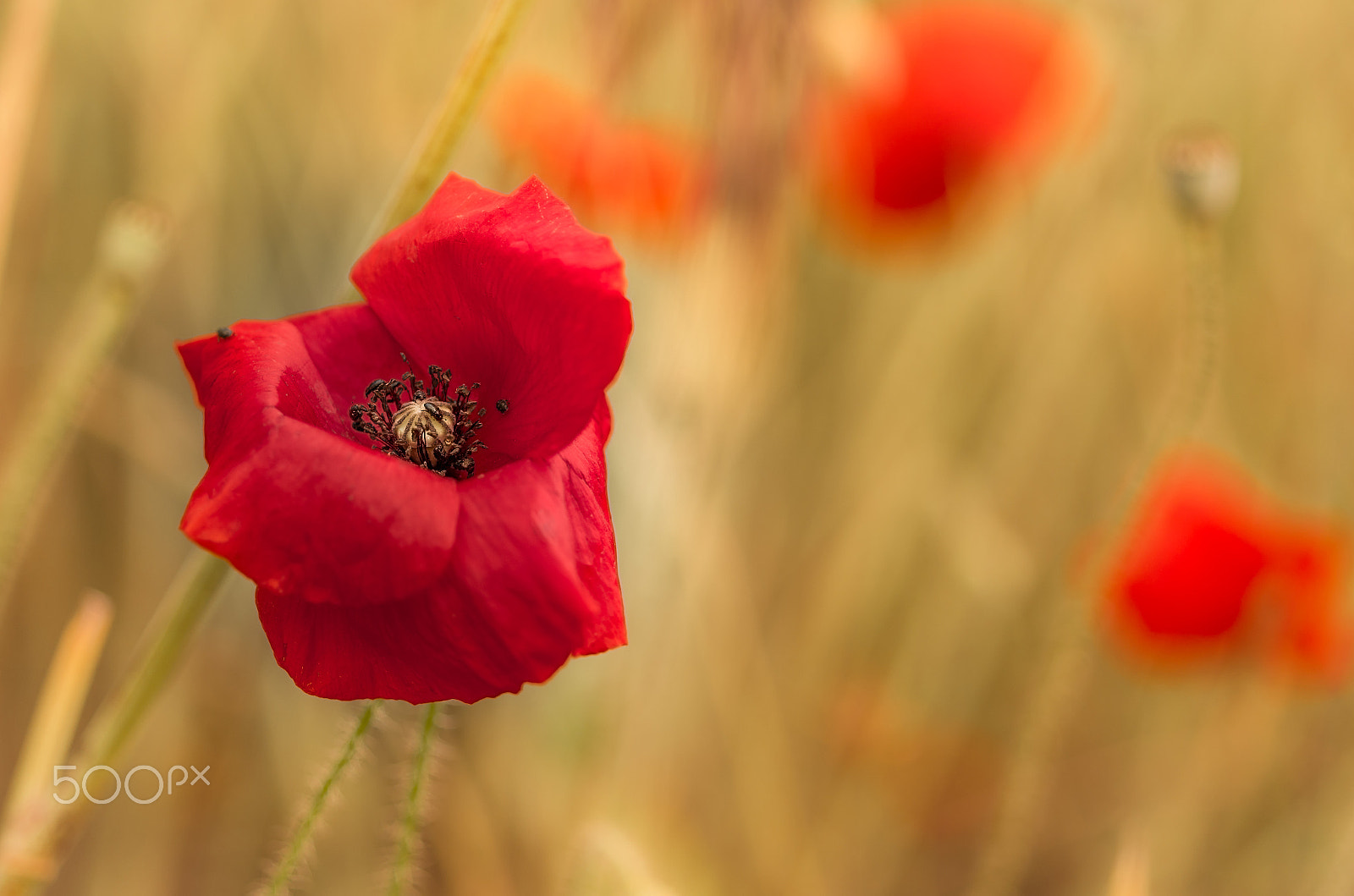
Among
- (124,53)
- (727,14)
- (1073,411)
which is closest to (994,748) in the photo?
(1073,411)

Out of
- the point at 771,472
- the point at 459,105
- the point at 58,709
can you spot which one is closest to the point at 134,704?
the point at 58,709

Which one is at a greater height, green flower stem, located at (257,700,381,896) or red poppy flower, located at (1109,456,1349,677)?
red poppy flower, located at (1109,456,1349,677)

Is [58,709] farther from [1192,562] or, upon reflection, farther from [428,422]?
[1192,562]

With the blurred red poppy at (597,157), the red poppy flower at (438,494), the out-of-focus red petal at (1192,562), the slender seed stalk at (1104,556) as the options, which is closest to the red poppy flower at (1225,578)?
the out-of-focus red petal at (1192,562)

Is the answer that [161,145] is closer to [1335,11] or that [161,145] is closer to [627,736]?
[627,736]

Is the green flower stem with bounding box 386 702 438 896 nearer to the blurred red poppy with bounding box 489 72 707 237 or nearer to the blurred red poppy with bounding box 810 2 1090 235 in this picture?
the blurred red poppy with bounding box 489 72 707 237

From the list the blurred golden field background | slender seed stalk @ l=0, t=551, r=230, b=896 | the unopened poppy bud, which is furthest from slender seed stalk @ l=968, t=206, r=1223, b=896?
slender seed stalk @ l=0, t=551, r=230, b=896

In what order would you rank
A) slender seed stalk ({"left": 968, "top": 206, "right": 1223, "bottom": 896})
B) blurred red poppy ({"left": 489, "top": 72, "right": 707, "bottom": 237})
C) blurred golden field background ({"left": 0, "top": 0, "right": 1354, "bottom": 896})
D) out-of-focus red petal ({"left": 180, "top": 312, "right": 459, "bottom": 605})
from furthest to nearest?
blurred golden field background ({"left": 0, "top": 0, "right": 1354, "bottom": 896})
blurred red poppy ({"left": 489, "top": 72, "right": 707, "bottom": 237})
slender seed stalk ({"left": 968, "top": 206, "right": 1223, "bottom": 896})
out-of-focus red petal ({"left": 180, "top": 312, "right": 459, "bottom": 605})

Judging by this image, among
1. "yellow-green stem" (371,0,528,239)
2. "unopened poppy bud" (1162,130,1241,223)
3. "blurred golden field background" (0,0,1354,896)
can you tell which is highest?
"unopened poppy bud" (1162,130,1241,223)
